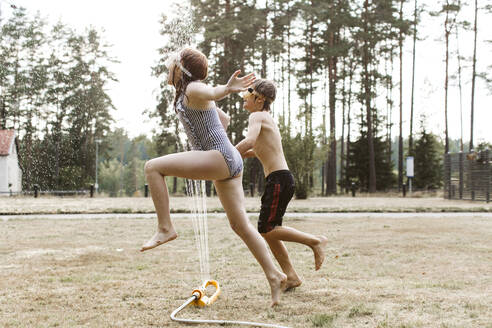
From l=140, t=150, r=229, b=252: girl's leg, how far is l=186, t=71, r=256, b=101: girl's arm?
0.43 m

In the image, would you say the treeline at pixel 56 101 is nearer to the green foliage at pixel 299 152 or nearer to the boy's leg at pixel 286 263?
the green foliage at pixel 299 152

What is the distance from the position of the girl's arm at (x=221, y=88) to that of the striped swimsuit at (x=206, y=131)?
7.0 inches

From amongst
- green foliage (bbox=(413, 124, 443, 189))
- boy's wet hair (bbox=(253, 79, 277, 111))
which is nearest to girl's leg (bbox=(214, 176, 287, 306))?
boy's wet hair (bbox=(253, 79, 277, 111))

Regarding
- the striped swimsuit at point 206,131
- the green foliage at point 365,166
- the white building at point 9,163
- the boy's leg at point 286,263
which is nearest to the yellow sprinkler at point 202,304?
the boy's leg at point 286,263

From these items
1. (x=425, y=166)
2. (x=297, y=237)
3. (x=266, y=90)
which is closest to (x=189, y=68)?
(x=266, y=90)

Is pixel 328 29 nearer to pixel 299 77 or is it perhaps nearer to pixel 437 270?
pixel 299 77

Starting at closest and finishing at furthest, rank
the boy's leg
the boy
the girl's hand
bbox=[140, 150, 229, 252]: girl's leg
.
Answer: the girl's hand, bbox=[140, 150, 229, 252]: girl's leg, the boy, the boy's leg

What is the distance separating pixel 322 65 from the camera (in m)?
32.7

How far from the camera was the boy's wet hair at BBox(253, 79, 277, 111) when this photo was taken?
436cm

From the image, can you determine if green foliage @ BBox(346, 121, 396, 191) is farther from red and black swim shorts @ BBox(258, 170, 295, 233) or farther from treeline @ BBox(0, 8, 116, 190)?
red and black swim shorts @ BBox(258, 170, 295, 233)

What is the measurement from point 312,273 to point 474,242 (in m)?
3.65

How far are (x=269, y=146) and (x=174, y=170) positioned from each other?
1052 millimetres

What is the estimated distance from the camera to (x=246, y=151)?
161 inches

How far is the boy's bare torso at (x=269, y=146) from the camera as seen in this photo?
4312 mm
